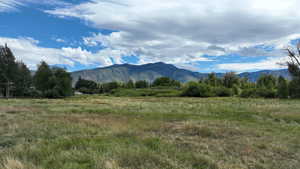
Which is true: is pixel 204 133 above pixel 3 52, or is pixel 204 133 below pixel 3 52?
below

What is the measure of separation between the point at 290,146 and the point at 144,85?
124m

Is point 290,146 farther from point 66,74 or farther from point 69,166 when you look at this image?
point 66,74

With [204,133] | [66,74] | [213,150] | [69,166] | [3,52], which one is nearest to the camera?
[69,166]

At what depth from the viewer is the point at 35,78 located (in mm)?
60156

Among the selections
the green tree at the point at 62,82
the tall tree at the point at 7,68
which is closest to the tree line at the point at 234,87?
the green tree at the point at 62,82

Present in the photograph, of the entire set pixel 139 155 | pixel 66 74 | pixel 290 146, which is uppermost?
pixel 66 74

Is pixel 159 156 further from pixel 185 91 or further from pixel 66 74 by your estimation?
pixel 185 91

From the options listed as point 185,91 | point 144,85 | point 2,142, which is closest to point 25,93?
point 185,91

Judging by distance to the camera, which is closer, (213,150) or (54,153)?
(54,153)

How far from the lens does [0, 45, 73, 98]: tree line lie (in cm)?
5528

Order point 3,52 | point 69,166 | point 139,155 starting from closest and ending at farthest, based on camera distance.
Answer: point 69,166
point 139,155
point 3,52

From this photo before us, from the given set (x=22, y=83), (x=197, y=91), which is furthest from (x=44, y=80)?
(x=197, y=91)

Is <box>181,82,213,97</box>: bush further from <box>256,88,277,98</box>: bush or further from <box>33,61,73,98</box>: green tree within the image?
<box>33,61,73,98</box>: green tree

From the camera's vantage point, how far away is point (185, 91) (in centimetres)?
7844
